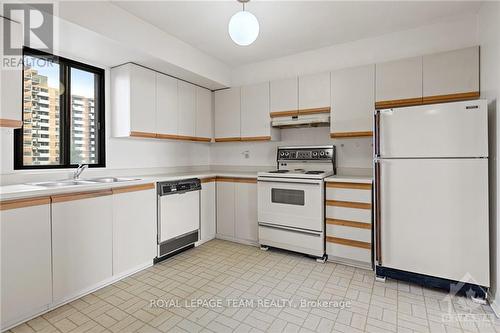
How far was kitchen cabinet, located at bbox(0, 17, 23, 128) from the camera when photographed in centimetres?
190

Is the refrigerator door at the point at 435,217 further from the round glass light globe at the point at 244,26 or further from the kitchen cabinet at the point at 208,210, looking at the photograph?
the kitchen cabinet at the point at 208,210

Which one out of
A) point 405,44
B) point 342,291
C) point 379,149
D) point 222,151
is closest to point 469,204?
point 379,149

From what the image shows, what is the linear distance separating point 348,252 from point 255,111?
219 cm

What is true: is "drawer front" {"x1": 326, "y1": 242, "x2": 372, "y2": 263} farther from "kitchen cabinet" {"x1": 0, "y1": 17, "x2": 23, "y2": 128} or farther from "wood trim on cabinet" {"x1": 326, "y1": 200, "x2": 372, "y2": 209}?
"kitchen cabinet" {"x1": 0, "y1": 17, "x2": 23, "y2": 128}

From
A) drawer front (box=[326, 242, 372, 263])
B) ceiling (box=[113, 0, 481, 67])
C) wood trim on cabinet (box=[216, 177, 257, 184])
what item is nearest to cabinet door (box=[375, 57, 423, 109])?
ceiling (box=[113, 0, 481, 67])

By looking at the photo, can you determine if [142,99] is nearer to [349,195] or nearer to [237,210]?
[237,210]

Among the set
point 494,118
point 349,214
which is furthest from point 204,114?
point 494,118

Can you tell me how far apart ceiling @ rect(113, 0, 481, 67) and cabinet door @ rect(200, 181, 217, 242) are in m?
1.89

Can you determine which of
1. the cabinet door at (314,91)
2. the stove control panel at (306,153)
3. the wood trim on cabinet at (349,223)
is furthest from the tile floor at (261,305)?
the cabinet door at (314,91)

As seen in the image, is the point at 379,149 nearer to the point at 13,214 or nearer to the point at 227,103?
the point at 227,103

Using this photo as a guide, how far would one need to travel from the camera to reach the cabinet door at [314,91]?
3.11 meters

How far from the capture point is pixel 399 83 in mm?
2707

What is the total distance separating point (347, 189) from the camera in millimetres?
2736

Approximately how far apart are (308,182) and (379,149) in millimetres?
818
